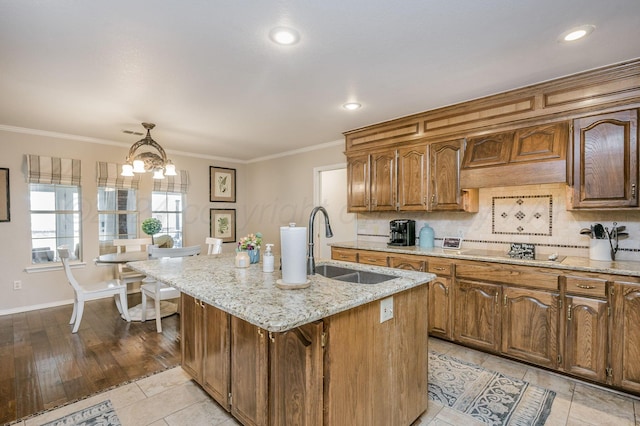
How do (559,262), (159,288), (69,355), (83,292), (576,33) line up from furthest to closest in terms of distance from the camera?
(159,288) < (83,292) < (69,355) < (559,262) < (576,33)

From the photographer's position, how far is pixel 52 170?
441 centimetres

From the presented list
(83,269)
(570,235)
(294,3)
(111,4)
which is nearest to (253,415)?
(294,3)

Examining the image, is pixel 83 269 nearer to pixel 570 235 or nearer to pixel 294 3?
pixel 294 3

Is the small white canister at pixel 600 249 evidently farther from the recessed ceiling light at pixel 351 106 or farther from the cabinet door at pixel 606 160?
the recessed ceiling light at pixel 351 106

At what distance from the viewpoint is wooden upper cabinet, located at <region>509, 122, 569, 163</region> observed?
8.75 feet

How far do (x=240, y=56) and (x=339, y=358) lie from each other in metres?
2.10

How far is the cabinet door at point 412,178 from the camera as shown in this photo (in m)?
3.61

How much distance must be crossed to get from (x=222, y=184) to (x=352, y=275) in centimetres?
480

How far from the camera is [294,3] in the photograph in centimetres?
171

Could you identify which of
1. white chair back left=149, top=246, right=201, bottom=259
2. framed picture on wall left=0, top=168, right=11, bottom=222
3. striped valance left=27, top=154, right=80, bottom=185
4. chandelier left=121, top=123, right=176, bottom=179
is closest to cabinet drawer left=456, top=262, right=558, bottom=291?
white chair back left=149, top=246, right=201, bottom=259

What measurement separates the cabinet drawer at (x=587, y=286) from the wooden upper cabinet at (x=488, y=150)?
1154mm

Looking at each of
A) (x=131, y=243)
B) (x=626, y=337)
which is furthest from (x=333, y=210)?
(x=626, y=337)

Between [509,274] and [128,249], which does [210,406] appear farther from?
[128,249]

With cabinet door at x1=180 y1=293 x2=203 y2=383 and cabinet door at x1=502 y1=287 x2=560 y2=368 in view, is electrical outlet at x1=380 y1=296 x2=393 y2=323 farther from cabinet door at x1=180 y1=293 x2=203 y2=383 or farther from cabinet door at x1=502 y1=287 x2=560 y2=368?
cabinet door at x1=502 y1=287 x2=560 y2=368
